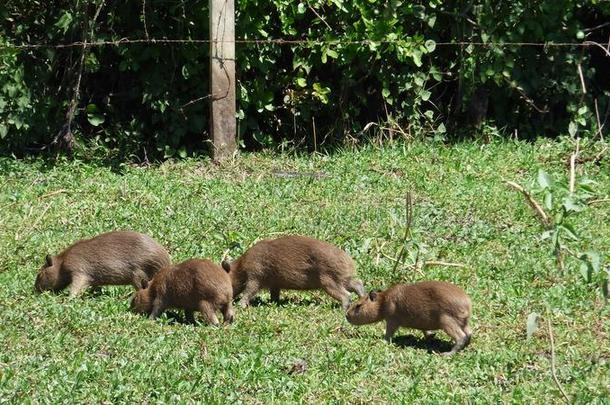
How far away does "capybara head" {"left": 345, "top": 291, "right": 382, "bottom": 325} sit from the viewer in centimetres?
736

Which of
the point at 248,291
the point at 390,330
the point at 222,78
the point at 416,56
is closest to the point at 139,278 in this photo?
the point at 248,291

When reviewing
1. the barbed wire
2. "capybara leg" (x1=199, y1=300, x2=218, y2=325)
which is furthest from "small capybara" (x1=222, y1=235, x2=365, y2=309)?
the barbed wire

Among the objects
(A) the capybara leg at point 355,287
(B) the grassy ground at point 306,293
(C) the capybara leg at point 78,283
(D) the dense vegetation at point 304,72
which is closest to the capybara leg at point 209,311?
(B) the grassy ground at point 306,293

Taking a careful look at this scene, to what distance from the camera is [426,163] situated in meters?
11.4

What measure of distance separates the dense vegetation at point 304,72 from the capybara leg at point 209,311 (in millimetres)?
4738

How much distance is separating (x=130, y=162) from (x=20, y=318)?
15.9 ft

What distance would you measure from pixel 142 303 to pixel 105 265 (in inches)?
25.7

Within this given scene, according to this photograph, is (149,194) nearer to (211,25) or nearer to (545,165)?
(211,25)

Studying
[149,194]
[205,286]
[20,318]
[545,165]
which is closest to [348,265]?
[205,286]

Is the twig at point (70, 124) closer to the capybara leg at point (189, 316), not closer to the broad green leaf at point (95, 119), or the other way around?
the broad green leaf at point (95, 119)

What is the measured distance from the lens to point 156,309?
7.57m

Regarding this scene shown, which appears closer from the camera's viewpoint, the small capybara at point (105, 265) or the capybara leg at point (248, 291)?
the capybara leg at point (248, 291)

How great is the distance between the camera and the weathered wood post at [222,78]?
36.9 feet

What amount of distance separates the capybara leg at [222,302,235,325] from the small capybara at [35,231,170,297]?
0.88 meters
